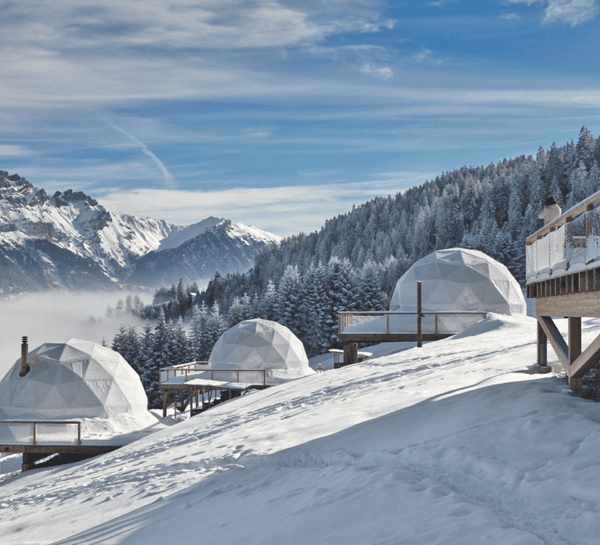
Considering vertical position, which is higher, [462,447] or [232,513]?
[462,447]

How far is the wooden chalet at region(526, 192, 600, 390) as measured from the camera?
7957mm

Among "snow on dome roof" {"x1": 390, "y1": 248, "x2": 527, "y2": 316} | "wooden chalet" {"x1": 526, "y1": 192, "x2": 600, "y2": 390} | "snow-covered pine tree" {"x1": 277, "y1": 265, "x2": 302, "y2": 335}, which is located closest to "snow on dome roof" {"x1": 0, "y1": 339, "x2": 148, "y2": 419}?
"snow on dome roof" {"x1": 390, "y1": 248, "x2": 527, "y2": 316}

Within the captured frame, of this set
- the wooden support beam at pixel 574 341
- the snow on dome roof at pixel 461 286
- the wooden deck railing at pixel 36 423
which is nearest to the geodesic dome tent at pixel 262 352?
the snow on dome roof at pixel 461 286

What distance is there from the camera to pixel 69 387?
22844 millimetres

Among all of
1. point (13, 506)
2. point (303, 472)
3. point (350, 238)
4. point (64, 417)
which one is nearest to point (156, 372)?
point (64, 417)

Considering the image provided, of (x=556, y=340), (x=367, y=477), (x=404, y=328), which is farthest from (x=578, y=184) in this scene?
(x=367, y=477)

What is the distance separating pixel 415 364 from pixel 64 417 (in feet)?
46.1

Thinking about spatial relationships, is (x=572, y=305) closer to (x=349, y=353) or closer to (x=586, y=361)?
(x=586, y=361)

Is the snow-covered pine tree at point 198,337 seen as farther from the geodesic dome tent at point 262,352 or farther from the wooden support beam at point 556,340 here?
the wooden support beam at point 556,340

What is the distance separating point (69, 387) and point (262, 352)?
40.7 feet

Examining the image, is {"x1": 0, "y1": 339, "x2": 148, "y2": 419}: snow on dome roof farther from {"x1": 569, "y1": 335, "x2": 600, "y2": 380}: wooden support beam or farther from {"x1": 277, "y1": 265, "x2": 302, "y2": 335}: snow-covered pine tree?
{"x1": 277, "y1": 265, "x2": 302, "y2": 335}: snow-covered pine tree

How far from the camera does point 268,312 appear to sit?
200ft

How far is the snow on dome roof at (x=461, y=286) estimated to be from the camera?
28203 millimetres

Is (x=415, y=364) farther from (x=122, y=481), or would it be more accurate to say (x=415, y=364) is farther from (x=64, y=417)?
(x=64, y=417)
